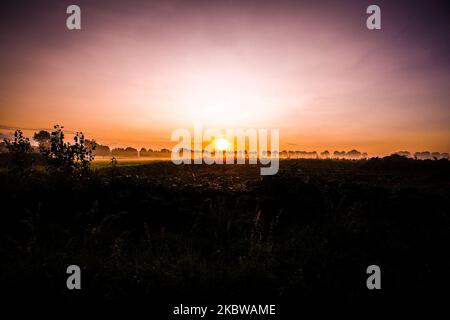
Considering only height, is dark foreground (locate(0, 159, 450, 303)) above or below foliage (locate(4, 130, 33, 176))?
below

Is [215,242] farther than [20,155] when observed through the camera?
No

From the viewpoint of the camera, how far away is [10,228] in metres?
5.52

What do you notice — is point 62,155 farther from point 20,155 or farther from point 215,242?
point 215,242

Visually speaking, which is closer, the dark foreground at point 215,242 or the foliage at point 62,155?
the dark foreground at point 215,242

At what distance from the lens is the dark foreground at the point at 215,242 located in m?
3.50

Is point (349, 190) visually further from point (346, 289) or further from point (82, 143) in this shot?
point (82, 143)

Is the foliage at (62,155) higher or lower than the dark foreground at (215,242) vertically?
higher

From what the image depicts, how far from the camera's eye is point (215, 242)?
517 cm

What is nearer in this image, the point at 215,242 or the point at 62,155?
the point at 215,242

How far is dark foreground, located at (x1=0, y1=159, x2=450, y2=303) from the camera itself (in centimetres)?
350

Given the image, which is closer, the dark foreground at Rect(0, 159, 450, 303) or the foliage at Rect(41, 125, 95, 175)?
the dark foreground at Rect(0, 159, 450, 303)

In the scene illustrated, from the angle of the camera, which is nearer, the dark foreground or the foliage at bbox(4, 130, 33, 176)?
the dark foreground

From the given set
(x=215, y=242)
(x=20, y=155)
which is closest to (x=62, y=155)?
(x=20, y=155)
